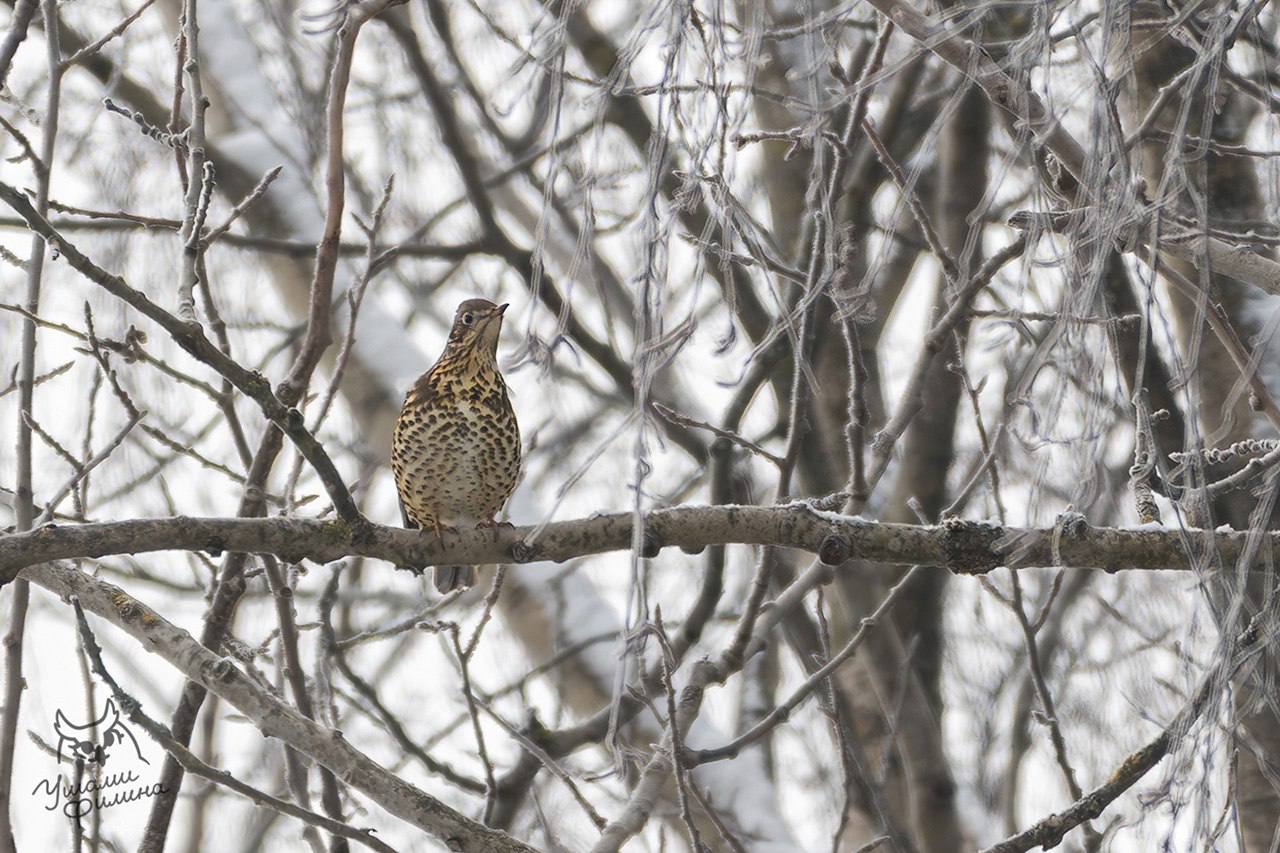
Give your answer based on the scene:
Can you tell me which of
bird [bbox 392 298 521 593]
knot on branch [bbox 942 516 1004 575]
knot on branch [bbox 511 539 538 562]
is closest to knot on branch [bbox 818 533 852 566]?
knot on branch [bbox 942 516 1004 575]

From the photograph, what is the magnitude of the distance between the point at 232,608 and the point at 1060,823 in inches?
69.7

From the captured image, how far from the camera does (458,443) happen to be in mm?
4496

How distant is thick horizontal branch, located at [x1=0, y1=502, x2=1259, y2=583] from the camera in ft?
8.17

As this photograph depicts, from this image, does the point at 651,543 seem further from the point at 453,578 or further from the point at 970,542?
the point at 453,578

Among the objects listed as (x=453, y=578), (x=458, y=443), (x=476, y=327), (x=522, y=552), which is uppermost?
(x=476, y=327)

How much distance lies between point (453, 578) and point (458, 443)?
0.41 meters

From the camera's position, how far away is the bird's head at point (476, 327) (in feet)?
15.6

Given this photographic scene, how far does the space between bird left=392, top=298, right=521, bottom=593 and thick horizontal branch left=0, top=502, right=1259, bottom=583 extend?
5.52 feet

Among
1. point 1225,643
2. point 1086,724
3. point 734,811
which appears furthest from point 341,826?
point 1086,724

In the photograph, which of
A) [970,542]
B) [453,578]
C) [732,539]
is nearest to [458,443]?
[453,578]

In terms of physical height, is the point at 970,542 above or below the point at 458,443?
below

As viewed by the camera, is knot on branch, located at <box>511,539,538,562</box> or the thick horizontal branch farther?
knot on branch, located at <box>511,539,538,562</box>

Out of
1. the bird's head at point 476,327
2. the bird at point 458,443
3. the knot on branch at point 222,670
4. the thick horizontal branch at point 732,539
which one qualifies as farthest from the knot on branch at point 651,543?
the bird's head at point 476,327

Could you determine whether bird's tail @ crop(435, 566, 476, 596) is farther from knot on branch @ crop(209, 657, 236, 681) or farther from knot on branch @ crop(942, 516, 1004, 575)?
knot on branch @ crop(942, 516, 1004, 575)
